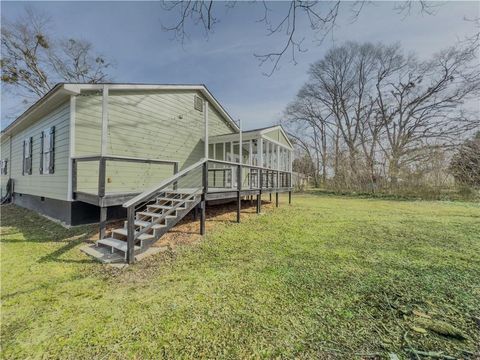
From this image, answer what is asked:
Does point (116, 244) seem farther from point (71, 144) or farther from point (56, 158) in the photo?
point (56, 158)

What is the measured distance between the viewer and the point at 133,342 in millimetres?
2020

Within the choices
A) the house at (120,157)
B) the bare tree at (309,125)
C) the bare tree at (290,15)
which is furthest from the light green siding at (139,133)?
the bare tree at (309,125)

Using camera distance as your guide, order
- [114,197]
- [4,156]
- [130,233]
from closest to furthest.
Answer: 1. [130,233]
2. [114,197]
3. [4,156]

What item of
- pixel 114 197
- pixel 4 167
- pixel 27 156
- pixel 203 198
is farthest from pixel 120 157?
pixel 4 167

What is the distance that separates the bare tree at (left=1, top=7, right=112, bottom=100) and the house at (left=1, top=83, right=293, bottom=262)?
24.6 ft

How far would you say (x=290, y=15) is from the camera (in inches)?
118

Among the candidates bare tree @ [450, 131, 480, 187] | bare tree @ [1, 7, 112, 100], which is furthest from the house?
bare tree @ [450, 131, 480, 187]

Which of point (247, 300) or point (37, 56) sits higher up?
point (37, 56)

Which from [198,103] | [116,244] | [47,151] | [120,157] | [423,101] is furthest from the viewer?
[423,101]

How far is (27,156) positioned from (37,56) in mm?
11977

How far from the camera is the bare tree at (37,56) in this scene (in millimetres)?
14508

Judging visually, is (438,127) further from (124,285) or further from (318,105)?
(124,285)

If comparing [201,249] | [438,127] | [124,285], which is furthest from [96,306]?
[438,127]

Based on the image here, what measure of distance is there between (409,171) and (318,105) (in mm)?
15098
